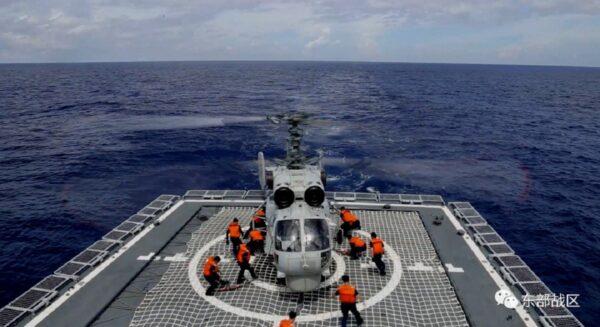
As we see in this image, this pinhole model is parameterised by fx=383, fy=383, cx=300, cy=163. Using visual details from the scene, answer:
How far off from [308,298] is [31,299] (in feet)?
33.9

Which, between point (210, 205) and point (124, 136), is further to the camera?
point (124, 136)

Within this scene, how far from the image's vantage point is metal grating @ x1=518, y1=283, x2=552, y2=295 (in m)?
14.7

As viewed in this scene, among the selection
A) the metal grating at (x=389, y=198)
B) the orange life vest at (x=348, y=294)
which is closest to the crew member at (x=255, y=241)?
the orange life vest at (x=348, y=294)

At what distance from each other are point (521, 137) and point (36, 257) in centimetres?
6924

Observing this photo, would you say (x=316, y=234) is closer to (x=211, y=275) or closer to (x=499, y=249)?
(x=211, y=275)

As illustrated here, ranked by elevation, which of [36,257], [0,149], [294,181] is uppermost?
[294,181]

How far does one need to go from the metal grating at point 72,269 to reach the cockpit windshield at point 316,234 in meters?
10.0

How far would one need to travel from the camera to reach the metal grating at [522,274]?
15.7 m

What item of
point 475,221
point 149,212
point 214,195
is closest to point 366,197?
point 475,221

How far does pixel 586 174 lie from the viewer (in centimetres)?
4741

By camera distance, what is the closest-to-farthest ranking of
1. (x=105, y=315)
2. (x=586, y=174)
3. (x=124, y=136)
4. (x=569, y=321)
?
1. (x=569, y=321)
2. (x=105, y=315)
3. (x=586, y=174)
4. (x=124, y=136)

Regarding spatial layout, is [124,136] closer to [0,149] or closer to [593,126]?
[0,149]

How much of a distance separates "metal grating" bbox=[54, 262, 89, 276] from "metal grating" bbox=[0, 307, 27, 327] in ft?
8.32

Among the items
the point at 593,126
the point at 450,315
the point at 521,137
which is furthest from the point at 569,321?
the point at 593,126
